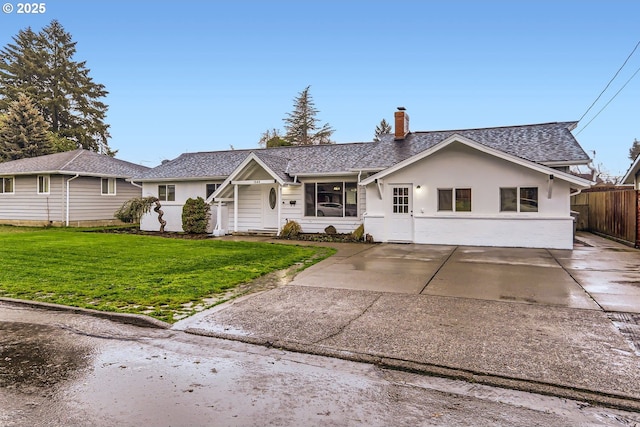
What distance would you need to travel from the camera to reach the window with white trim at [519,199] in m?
12.8

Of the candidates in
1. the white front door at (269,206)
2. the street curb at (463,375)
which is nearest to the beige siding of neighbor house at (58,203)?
the white front door at (269,206)

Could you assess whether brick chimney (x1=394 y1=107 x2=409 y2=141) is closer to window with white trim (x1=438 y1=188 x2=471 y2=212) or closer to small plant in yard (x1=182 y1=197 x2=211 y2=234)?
window with white trim (x1=438 y1=188 x2=471 y2=212)

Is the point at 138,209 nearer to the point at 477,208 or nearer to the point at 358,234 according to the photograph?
the point at 358,234

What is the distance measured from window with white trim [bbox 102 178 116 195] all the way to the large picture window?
43.8ft

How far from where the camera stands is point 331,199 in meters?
16.5

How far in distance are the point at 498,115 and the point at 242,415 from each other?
109 feet

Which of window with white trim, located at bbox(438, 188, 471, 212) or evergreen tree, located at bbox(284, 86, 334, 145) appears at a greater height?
evergreen tree, located at bbox(284, 86, 334, 145)

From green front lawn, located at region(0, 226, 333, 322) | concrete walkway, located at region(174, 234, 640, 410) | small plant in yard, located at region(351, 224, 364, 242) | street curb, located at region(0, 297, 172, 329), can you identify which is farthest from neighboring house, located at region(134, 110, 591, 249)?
street curb, located at region(0, 297, 172, 329)

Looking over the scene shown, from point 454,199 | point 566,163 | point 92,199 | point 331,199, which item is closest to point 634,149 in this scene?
point 566,163

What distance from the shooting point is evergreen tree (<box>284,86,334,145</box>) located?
4938 centimetres

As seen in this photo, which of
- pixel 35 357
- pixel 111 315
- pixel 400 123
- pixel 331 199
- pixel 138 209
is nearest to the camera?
pixel 35 357

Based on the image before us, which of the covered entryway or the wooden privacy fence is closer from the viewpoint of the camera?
the wooden privacy fence

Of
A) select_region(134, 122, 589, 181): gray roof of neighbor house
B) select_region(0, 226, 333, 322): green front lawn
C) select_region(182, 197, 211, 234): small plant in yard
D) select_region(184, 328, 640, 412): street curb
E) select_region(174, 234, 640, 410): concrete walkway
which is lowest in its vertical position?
select_region(184, 328, 640, 412): street curb

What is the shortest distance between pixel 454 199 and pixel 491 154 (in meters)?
1.95
